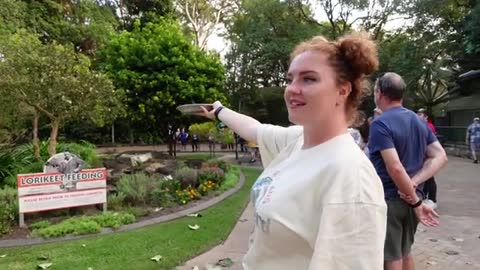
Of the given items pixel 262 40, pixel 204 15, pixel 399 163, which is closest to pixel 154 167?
pixel 399 163

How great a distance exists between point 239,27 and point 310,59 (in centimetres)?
2755

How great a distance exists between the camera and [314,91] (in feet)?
4.53

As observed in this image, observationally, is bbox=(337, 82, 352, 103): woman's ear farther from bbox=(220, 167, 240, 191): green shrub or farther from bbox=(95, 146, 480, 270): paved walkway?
bbox=(220, 167, 240, 191): green shrub

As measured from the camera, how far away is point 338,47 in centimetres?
144

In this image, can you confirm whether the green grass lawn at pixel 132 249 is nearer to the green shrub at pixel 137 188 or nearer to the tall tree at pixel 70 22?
the green shrub at pixel 137 188

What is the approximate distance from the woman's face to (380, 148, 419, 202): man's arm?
4.67 feet

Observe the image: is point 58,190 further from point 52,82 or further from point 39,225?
point 52,82

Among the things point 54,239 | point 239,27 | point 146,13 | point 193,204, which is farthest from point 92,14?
point 54,239

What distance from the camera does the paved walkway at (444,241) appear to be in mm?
4723

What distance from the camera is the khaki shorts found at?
282 centimetres

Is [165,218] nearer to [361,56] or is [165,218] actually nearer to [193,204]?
[193,204]

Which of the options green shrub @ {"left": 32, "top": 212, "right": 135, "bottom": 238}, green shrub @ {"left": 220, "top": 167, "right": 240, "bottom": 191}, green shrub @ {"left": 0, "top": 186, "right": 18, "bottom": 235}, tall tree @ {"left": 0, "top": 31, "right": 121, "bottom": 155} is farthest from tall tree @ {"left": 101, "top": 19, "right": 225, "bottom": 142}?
green shrub @ {"left": 32, "top": 212, "right": 135, "bottom": 238}

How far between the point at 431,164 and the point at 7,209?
563 centimetres

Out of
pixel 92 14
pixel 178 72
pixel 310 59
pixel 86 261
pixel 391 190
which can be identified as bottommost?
pixel 86 261
